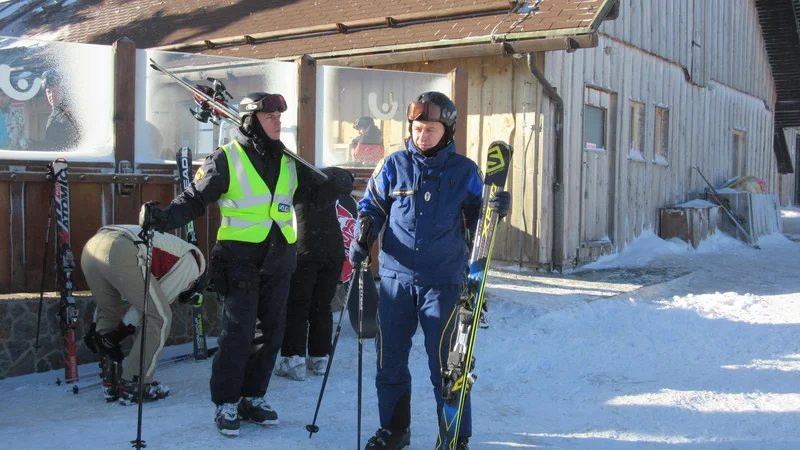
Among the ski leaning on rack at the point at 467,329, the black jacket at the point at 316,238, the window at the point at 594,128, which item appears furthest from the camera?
the window at the point at 594,128

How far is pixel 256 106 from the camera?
470 centimetres

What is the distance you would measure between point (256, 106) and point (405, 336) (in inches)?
64.1

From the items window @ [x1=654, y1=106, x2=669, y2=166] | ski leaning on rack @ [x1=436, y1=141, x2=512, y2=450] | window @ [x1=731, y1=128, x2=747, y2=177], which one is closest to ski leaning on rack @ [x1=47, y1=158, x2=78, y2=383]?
ski leaning on rack @ [x1=436, y1=141, x2=512, y2=450]

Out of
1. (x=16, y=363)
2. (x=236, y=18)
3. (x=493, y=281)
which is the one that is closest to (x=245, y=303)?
(x=16, y=363)

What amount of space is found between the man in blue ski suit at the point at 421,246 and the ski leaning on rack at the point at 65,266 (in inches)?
103

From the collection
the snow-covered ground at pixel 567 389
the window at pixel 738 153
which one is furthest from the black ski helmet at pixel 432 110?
the window at pixel 738 153

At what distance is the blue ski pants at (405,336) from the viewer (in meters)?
4.23

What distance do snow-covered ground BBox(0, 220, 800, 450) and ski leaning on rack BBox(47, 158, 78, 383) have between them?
0.85ft

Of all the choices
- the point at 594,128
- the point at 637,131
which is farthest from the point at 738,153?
the point at 594,128

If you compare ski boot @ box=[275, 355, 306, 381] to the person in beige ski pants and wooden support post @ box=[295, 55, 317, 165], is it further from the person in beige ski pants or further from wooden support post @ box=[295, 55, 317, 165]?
wooden support post @ box=[295, 55, 317, 165]

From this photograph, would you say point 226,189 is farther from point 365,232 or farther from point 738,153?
point 738,153

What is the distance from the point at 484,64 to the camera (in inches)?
436

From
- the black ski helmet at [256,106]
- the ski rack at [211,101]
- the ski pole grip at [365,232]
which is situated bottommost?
the ski pole grip at [365,232]

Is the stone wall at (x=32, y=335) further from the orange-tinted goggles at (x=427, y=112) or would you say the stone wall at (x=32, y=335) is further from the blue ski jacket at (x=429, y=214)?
the orange-tinted goggles at (x=427, y=112)
